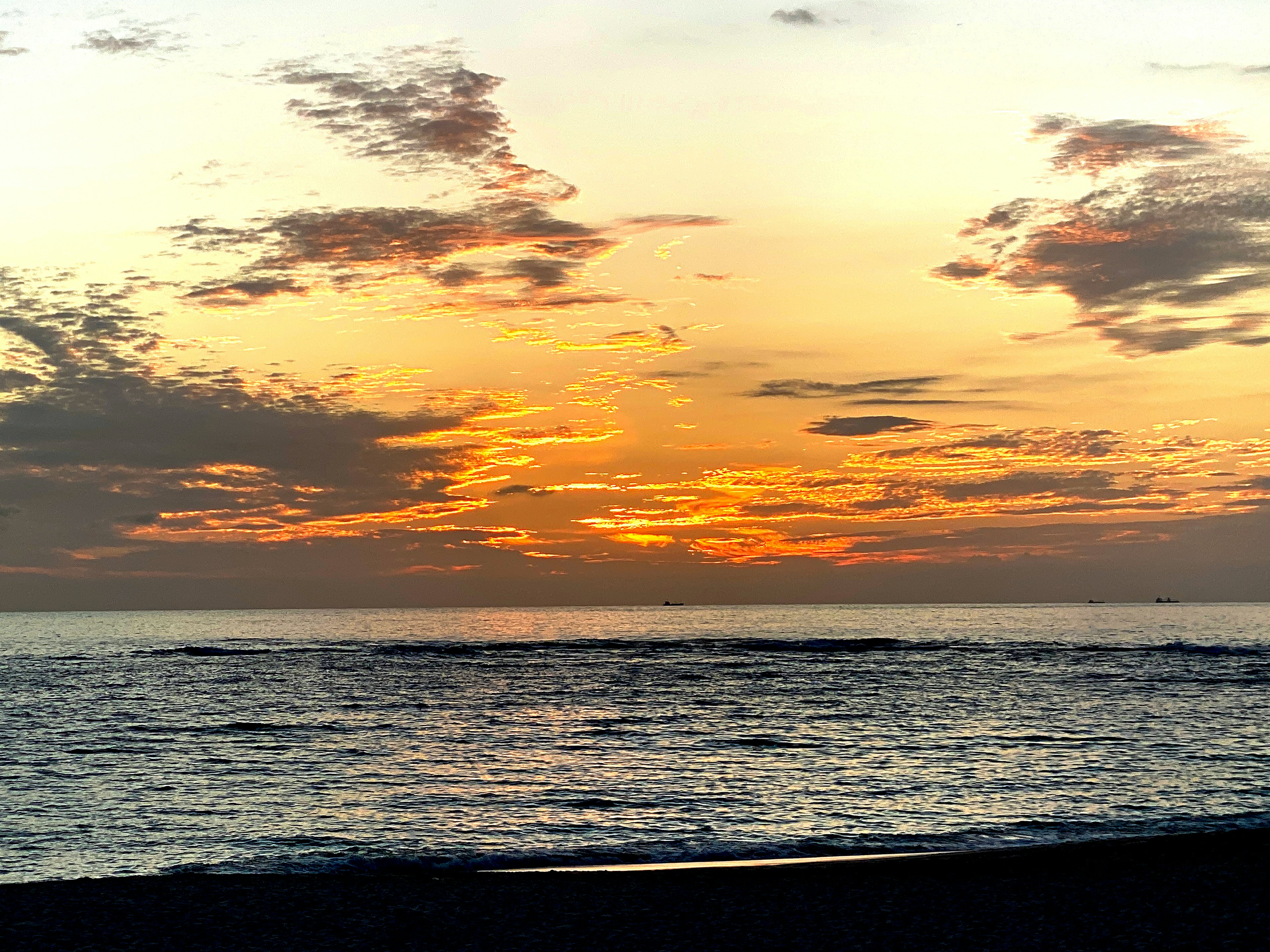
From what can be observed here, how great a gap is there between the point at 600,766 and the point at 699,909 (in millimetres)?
14507

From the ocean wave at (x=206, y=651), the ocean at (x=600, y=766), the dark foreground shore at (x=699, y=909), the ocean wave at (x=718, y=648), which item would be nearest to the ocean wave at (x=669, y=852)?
the ocean at (x=600, y=766)

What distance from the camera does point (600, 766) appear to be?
26734 mm

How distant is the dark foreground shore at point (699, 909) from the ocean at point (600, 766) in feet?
8.87

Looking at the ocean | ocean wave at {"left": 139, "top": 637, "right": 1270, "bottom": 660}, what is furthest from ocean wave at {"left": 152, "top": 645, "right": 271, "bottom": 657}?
the ocean

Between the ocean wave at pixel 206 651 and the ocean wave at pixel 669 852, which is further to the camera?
the ocean wave at pixel 206 651

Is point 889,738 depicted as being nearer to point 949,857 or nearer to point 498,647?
point 949,857

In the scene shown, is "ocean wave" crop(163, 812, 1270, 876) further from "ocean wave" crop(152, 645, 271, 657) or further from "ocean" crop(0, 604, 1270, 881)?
"ocean wave" crop(152, 645, 271, 657)

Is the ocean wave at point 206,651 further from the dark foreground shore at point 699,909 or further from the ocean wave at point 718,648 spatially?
the dark foreground shore at point 699,909

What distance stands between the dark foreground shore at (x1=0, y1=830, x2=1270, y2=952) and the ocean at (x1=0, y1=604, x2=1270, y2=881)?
106 inches

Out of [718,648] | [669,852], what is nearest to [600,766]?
[669,852]

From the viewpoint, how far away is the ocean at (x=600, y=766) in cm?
1803

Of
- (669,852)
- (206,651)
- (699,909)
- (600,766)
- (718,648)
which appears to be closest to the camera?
(699,909)

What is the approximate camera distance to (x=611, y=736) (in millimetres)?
33250

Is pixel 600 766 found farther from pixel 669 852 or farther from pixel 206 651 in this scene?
pixel 206 651
